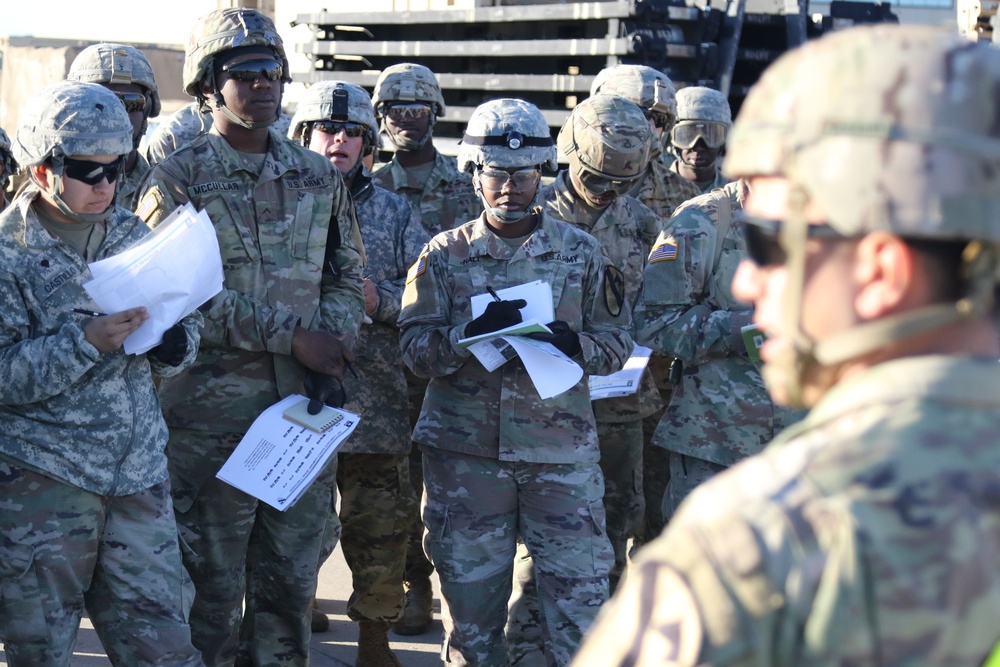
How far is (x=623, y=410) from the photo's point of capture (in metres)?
5.24

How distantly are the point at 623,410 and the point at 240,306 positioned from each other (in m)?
1.74

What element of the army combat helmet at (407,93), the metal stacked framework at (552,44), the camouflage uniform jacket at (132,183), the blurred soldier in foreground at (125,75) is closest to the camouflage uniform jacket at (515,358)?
the camouflage uniform jacket at (132,183)

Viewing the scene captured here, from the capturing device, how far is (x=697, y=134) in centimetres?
671

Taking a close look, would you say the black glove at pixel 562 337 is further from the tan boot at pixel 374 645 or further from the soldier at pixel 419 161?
the soldier at pixel 419 161

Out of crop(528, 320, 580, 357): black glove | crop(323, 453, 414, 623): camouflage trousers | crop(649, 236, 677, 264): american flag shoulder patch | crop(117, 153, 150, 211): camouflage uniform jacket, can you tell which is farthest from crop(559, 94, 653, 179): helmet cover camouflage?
crop(117, 153, 150, 211): camouflage uniform jacket

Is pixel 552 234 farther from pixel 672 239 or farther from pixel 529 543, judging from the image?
pixel 529 543

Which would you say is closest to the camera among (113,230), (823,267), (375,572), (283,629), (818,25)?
(823,267)

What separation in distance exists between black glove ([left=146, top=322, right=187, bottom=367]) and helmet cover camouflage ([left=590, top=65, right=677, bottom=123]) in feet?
11.5

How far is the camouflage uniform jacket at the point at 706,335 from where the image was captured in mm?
4254

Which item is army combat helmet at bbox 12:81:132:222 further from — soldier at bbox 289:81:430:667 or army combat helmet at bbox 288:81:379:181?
army combat helmet at bbox 288:81:379:181

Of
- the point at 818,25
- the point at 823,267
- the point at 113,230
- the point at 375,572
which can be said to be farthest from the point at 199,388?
the point at 818,25

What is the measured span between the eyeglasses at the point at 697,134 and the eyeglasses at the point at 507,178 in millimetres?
2534

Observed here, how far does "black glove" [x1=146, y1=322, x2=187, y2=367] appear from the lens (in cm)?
365

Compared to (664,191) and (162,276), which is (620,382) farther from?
(162,276)
